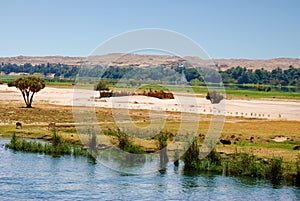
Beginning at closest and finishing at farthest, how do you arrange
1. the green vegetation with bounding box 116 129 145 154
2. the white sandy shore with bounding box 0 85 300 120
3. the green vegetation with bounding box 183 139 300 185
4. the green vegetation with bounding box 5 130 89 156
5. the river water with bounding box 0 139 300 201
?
the river water with bounding box 0 139 300 201 → the green vegetation with bounding box 183 139 300 185 → the green vegetation with bounding box 116 129 145 154 → the green vegetation with bounding box 5 130 89 156 → the white sandy shore with bounding box 0 85 300 120

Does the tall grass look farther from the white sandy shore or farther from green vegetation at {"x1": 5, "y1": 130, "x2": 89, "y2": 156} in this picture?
the white sandy shore

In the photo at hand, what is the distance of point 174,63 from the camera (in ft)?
597

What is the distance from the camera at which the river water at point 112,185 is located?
27.8 meters

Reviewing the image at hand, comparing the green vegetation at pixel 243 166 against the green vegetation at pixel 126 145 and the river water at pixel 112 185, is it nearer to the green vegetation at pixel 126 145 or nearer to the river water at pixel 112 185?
the river water at pixel 112 185

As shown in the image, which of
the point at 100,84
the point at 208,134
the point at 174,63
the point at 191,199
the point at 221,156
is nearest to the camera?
the point at 191,199

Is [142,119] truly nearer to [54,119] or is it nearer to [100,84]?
[54,119]

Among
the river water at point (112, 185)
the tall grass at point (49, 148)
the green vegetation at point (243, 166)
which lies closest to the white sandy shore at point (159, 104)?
the tall grass at point (49, 148)

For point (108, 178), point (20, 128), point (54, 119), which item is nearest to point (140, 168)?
point (108, 178)

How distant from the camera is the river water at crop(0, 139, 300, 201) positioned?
91.1 ft

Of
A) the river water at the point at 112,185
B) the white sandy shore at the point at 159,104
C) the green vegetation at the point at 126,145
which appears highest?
the white sandy shore at the point at 159,104

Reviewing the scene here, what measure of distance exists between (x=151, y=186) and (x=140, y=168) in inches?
194

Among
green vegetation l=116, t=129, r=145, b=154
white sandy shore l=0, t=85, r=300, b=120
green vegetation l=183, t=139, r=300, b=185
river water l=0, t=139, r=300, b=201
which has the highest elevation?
white sandy shore l=0, t=85, r=300, b=120

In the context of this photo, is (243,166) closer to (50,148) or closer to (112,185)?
(112,185)

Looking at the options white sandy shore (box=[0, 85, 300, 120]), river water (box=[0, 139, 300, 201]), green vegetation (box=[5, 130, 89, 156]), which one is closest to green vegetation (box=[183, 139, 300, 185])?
river water (box=[0, 139, 300, 201])
